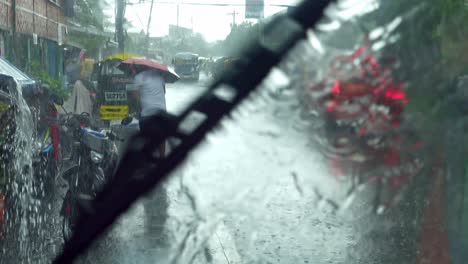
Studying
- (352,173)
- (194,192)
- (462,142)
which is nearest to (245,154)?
(352,173)

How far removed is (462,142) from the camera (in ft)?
10.8

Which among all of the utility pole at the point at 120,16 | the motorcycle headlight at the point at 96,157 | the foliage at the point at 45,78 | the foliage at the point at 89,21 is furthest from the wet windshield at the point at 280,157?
the foliage at the point at 89,21

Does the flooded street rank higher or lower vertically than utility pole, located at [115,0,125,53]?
lower

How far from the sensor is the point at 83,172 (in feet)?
16.8

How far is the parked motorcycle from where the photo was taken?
4941 millimetres

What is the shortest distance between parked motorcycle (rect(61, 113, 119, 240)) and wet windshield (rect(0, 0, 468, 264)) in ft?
0.04

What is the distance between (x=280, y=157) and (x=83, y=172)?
6.94ft

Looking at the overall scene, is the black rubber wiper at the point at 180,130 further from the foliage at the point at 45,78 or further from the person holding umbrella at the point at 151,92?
the foliage at the point at 45,78

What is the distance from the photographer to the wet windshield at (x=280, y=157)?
8.71 ft

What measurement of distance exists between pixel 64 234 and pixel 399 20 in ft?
10.5

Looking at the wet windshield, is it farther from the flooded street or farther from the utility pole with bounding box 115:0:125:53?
the utility pole with bounding box 115:0:125:53

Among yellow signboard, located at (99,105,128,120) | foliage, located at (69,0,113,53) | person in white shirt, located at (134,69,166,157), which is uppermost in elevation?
foliage, located at (69,0,113,53)

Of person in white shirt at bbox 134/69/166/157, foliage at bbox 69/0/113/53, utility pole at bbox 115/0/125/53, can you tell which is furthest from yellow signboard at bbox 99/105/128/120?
foliage at bbox 69/0/113/53

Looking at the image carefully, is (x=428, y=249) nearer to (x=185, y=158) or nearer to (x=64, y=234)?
(x=185, y=158)
